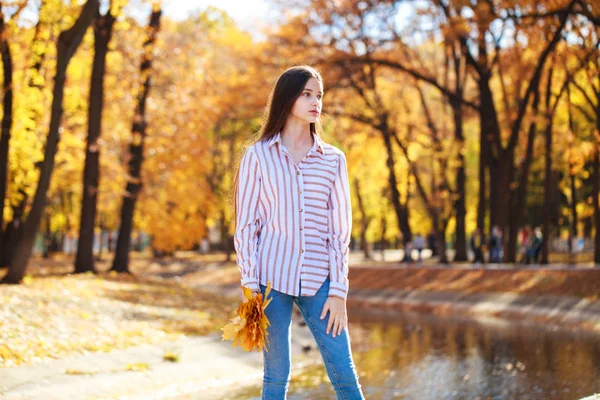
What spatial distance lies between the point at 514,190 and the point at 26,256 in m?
25.9

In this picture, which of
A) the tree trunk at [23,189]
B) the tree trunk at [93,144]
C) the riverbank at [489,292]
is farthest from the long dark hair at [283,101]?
the tree trunk at [93,144]

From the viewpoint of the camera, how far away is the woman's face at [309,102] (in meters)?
4.61

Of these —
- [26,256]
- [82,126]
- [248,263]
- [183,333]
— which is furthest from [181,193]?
[248,263]

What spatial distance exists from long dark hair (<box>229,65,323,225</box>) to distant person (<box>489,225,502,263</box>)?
2606 centimetres

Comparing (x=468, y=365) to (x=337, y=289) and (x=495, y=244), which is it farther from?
(x=495, y=244)

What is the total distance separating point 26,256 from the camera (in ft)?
55.3

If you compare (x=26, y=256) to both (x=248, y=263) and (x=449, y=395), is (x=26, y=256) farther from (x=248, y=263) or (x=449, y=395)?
(x=248, y=263)

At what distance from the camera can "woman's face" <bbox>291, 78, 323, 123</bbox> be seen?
461 cm

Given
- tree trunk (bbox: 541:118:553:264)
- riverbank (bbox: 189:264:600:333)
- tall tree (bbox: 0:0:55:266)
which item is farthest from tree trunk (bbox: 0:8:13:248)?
tree trunk (bbox: 541:118:553:264)

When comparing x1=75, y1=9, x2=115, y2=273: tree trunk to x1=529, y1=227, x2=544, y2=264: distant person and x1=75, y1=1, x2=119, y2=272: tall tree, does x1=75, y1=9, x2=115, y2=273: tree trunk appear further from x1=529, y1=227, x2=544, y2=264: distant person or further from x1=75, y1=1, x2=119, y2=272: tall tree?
x1=529, y1=227, x2=544, y2=264: distant person

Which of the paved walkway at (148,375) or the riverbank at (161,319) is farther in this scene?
the riverbank at (161,319)

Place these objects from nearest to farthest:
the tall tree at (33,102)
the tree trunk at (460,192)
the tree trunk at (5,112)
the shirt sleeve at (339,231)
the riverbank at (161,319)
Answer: the shirt sleeve at (339,231)
the riverbank at (161,319)
the tree trunk at (5,112)
the tall tree at (33,102)
the tree trunk at (460,192)

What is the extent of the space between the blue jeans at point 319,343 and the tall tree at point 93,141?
62.9ft

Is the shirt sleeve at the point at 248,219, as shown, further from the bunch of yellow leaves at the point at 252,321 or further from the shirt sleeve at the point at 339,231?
the shirt sleeve at the point at 339,231
